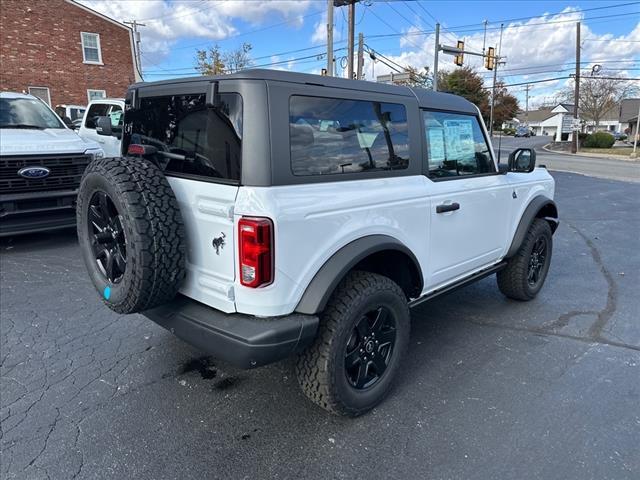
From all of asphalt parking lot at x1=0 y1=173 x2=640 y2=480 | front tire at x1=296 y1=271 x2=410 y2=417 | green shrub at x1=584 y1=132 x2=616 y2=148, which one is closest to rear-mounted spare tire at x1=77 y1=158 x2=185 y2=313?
asphalt parking lot at x1=0 y1=173 x2=640 y2=480

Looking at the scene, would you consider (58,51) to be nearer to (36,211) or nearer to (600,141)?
(36,211)

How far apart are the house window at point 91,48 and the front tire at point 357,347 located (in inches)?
942

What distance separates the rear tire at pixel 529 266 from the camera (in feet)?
14.1

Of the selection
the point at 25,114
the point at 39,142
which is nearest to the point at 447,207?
the point at 39,142

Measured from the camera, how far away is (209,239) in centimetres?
240

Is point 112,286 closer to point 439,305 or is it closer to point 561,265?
point 439,305

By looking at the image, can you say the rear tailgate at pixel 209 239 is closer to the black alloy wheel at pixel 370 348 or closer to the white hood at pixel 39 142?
the black alloy wheel at pixel 370 348

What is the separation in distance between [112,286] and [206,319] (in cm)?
63

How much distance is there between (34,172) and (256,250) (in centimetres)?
495

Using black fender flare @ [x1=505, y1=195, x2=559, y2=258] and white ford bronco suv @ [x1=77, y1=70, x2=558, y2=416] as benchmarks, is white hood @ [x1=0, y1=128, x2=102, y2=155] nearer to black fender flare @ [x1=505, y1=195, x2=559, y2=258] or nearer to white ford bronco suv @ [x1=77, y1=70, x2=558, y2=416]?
white ford bronco suv @ [x1=77, y1=70, x2=558, y2=416]

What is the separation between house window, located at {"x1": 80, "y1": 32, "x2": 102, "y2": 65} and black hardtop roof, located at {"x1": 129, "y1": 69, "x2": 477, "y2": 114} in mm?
22615

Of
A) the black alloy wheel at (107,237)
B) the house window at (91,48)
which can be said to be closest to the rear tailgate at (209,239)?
the black alloy wheel at (107,237)

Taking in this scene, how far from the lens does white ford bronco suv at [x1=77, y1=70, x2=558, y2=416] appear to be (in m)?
2.25

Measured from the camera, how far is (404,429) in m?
2.65
